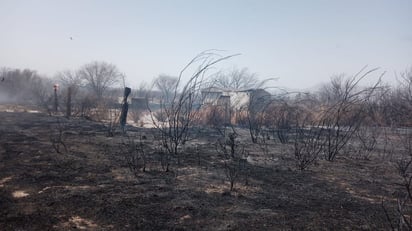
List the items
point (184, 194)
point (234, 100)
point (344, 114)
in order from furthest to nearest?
point (234, 100)
point (344, 114)
point (184, 194)

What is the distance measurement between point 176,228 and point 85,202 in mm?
1640

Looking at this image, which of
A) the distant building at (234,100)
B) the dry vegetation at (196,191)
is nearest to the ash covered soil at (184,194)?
the dry vegetation at (196,191)

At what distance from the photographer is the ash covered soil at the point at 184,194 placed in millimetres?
3771

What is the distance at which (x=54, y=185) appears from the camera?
512 centimetres

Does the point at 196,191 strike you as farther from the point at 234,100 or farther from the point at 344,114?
the point at 234,100

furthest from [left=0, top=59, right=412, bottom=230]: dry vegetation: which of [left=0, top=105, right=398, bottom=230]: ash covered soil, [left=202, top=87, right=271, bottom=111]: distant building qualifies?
[left=202, top=87, right=271, bottom=111]: distant building

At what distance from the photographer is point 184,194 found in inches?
194

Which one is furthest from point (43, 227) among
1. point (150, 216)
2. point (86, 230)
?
point (150, 216)

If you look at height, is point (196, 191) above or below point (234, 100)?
below

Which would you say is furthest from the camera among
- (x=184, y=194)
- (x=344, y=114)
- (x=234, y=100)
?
(x=234, y=100)

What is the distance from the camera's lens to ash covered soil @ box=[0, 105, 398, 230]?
3771 mm

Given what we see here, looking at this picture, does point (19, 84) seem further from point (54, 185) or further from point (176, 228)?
point (176, 228)

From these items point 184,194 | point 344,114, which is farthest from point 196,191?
point 344,114

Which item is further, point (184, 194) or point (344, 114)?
point (344, 114)
